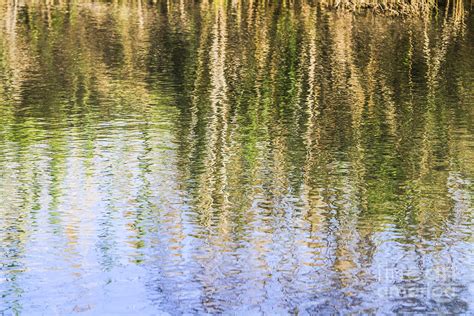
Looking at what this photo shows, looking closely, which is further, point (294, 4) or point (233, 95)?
point (294, 4)

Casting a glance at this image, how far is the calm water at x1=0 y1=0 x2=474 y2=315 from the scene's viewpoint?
33.1ft

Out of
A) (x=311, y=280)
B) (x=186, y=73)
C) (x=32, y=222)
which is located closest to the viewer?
(x=311, y=280)

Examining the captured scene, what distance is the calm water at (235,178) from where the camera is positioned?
10078 millimetres

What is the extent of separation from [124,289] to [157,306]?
60 centimetres

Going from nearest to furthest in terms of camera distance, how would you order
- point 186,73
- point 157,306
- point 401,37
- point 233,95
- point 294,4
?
point 157,306, point 233,95, point 186,73, point 401,37, point 294,4

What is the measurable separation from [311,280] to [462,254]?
Result: 72.1 inches

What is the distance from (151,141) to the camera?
16.7 meters

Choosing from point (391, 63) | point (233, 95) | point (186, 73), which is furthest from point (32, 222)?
point (391, 63)

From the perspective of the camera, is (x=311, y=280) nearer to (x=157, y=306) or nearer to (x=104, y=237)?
(x=157, y=306)

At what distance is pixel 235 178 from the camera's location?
14430mm

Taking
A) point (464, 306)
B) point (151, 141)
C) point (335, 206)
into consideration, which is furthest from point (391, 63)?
point (464, 306)

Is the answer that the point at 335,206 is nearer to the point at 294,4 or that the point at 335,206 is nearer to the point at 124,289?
the point at 124,289

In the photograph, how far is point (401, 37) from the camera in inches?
1206

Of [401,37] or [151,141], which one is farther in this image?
[401,37]
